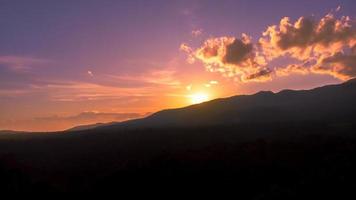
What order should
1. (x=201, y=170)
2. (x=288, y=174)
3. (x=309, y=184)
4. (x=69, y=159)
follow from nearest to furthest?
1. (x=309, y=184)
2. (x=288, y=174)
3. (x=201, y=170)
4. (x=69, y=159)

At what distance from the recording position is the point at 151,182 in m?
56.2

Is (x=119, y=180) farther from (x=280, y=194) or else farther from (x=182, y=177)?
(x=280, y=194)

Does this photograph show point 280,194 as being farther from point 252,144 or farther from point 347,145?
point 252,144

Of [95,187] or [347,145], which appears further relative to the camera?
[347,145]

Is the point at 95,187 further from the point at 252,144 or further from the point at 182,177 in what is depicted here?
the point at 252,144

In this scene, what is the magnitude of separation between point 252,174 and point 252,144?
22.1 meters

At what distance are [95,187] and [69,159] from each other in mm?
41307

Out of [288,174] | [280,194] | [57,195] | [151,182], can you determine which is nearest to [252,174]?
[288,174]

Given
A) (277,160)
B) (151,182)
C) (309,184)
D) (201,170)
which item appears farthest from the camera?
(277,160)

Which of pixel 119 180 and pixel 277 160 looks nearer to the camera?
pixel 119 180

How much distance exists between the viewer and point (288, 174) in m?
52.5

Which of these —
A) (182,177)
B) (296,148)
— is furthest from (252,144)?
(182,177)

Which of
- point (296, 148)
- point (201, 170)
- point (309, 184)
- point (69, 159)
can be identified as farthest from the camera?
point (69, 159)

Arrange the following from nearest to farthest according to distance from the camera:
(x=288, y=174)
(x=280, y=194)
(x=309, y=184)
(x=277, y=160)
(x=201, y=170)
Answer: (x=280, y=194), (x=309, y=184), (x=288, y=174), (x=201, y=170), (x=277, y=160)
